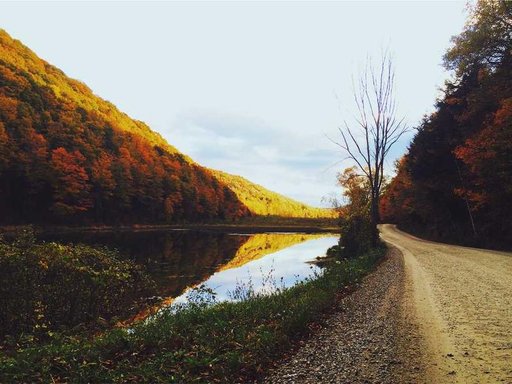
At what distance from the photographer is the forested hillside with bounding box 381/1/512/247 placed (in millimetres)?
25203

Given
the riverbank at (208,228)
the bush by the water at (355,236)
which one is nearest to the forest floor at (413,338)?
the bush by the water at (355,236)

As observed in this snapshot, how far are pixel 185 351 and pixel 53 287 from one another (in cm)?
747

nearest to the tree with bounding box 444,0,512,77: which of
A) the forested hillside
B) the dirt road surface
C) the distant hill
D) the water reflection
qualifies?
the forested hillside

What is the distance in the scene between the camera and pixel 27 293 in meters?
11.9

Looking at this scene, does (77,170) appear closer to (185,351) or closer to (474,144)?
(474,144)

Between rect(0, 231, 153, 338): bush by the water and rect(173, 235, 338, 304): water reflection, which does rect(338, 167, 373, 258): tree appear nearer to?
rect(173, 235, 338, 304): water reflection

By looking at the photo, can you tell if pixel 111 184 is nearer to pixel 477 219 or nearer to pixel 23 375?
pixel 477 219

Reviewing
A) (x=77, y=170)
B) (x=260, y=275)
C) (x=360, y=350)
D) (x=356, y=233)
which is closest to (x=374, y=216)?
(x=356, y=233)

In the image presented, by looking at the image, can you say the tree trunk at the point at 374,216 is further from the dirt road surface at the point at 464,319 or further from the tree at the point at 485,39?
the tree at the point at 485,39

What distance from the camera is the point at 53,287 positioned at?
12.5m

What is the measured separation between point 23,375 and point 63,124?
291 feet

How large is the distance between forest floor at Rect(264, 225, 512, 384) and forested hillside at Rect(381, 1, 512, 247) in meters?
14.6

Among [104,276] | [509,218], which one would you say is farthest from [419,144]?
[104,276]

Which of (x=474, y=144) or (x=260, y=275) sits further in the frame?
(x=474, y=144)
